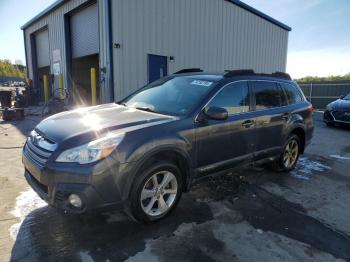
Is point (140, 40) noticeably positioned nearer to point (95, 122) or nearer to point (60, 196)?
point (95, 122)

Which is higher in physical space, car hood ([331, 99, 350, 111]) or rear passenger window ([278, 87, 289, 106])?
rear passenger window ([278, 87, 289, 106])

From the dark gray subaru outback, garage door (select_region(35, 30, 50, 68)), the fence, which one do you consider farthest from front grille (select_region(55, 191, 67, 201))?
the fence

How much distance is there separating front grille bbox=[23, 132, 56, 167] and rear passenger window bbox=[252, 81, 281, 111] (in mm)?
2883

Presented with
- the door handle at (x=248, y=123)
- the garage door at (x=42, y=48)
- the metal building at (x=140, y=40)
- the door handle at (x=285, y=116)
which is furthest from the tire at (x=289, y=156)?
the garage door at (x=42, y=48)

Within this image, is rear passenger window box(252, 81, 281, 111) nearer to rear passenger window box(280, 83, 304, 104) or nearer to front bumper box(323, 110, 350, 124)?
rear passenger window box(280, 83, 304, 104)

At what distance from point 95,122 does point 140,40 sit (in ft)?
26.2

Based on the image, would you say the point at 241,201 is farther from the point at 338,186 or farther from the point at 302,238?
the point at 338,186

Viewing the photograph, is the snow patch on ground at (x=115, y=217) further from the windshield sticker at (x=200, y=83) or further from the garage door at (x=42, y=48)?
the garage door at (x=42, y=48)

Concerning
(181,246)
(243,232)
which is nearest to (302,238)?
(243,232)

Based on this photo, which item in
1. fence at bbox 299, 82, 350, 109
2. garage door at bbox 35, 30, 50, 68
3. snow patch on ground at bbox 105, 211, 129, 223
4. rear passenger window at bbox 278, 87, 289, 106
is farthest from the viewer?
fence at bbox 299, 82, 350, 109

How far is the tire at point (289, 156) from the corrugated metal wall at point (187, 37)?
6599 millimetres

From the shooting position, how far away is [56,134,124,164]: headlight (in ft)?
8.37

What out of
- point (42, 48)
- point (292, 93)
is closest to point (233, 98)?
point (292, 93)

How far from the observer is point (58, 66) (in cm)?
1385
